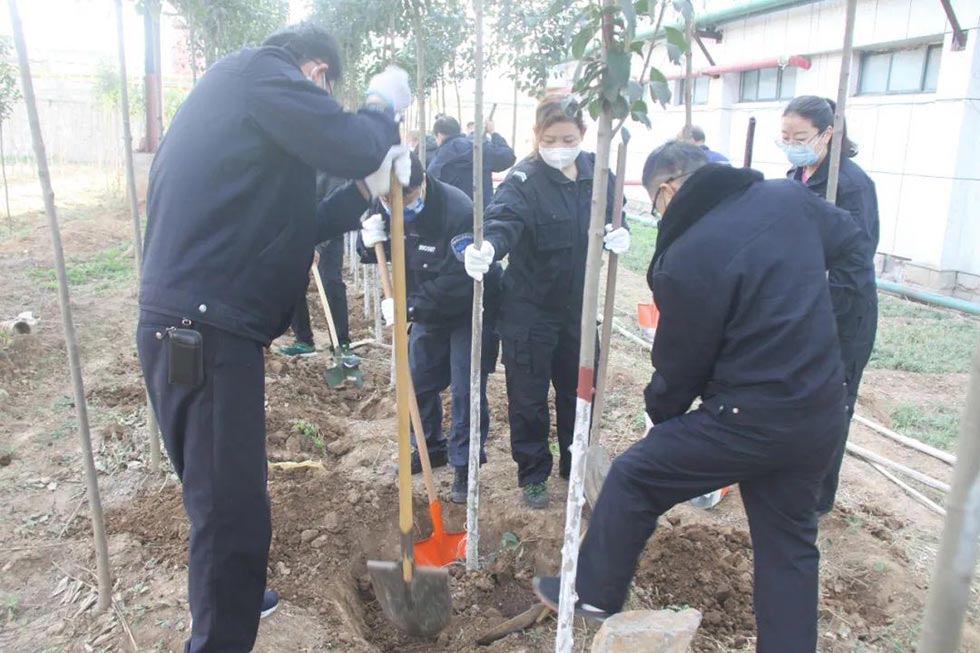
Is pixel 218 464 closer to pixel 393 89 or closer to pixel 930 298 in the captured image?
pixel 393 89

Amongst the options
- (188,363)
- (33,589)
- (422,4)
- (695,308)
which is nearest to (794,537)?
(695,308)

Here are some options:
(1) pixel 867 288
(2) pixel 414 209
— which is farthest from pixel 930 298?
(2) pixel 414 209

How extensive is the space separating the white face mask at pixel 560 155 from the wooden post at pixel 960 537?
2.59 m

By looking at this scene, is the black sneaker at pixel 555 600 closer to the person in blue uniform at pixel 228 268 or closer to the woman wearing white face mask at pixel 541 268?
the person in blue uniform at pixel 228 268

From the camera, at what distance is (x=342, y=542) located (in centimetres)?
337

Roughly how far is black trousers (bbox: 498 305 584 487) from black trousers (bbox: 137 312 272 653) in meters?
1.49

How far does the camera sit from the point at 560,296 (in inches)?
137

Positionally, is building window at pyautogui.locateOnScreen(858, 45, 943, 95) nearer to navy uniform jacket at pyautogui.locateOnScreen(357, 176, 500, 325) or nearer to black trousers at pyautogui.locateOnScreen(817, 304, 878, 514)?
black trousers at pyautogui.locateOnScreen(817, 304, 878, 514)

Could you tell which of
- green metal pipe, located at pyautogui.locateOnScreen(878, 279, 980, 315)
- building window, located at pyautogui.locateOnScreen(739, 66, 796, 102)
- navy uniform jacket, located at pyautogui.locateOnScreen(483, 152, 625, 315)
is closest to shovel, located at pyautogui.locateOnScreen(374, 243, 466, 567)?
navy uniform jacket, located at pyautogui.locateOnScreen(483, 152, 625, 315)

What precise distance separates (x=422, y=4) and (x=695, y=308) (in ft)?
8.79

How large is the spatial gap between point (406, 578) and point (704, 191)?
176 centimetres

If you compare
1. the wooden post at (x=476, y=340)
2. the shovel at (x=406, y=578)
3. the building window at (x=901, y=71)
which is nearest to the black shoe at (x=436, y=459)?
the wooden post at (x=476, y=340)

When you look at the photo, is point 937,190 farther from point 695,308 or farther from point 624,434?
point 695,308

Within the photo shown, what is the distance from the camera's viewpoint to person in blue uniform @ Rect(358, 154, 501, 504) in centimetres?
359
